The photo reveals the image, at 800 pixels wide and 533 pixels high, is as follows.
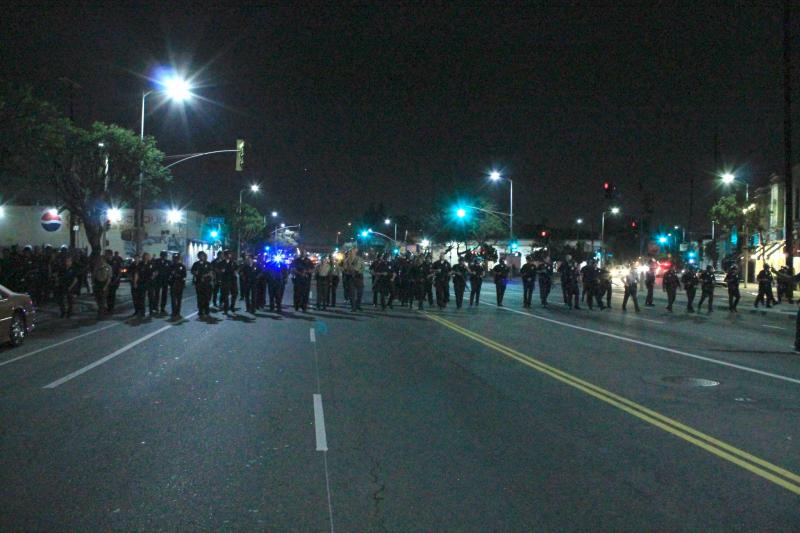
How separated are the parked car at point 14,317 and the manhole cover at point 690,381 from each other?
11.4 m

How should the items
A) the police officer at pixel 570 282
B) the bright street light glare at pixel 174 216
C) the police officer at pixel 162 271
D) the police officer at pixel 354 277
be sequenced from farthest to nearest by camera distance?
1. the bright street light glare at pixel 174 216
2. the police officer at pixel 570 282
3. the police officer at pixel 354 277
4. the police officer at pixel 162 271

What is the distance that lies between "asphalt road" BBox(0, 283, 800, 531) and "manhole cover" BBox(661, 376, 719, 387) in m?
0.08

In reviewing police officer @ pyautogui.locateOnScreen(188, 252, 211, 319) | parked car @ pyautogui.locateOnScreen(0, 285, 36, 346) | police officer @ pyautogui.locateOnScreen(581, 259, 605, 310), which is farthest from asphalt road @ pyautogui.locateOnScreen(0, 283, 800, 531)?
police officer @ pyautogui.locateOnScreen(581, 259, 605, 310)

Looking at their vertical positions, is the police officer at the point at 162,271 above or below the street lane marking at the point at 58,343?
above

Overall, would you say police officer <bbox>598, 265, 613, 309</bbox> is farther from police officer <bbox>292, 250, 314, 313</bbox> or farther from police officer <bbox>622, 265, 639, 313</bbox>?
police officer <bbox>292, 250, 314, 313</bbox>

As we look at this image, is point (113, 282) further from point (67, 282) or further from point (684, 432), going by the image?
point (684, 432)

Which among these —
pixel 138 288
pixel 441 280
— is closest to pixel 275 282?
pixel 138 288

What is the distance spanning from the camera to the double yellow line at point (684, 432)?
609 centimetres

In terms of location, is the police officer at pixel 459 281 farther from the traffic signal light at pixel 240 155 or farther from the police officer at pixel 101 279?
the police officer at pixel 101 279

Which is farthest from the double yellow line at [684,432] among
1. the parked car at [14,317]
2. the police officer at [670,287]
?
the police officer at [670,287]

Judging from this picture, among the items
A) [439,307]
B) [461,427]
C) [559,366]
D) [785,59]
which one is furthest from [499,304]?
[461,427]

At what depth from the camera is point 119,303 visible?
26906mm

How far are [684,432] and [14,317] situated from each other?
12.2 m

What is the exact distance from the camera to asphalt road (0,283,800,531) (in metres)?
5.25
